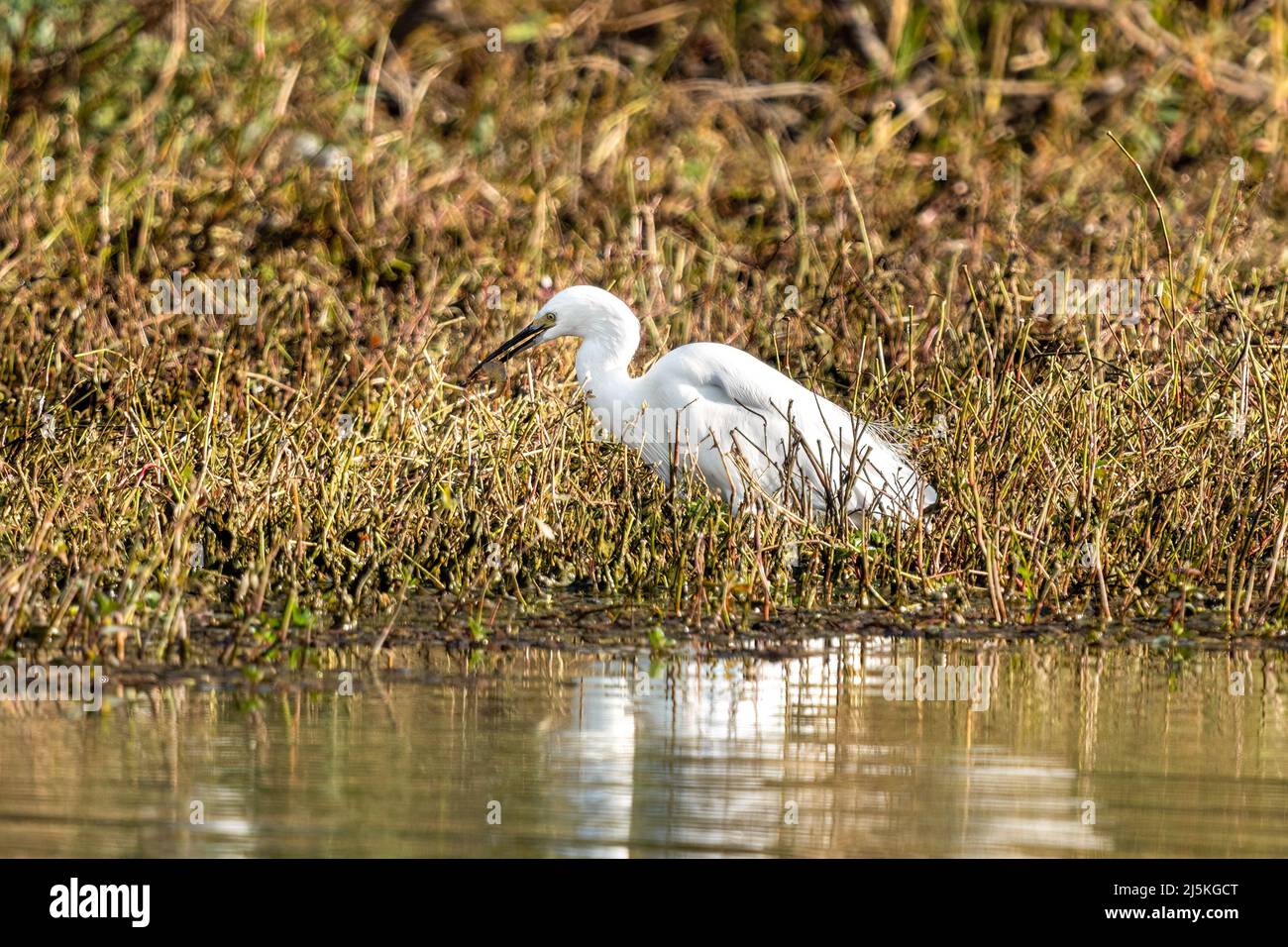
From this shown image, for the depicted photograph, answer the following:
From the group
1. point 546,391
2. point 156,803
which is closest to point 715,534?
point 546,391

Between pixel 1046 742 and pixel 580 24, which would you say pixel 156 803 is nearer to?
pixel 1046 742

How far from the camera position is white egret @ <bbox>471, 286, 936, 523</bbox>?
7.74 metres
